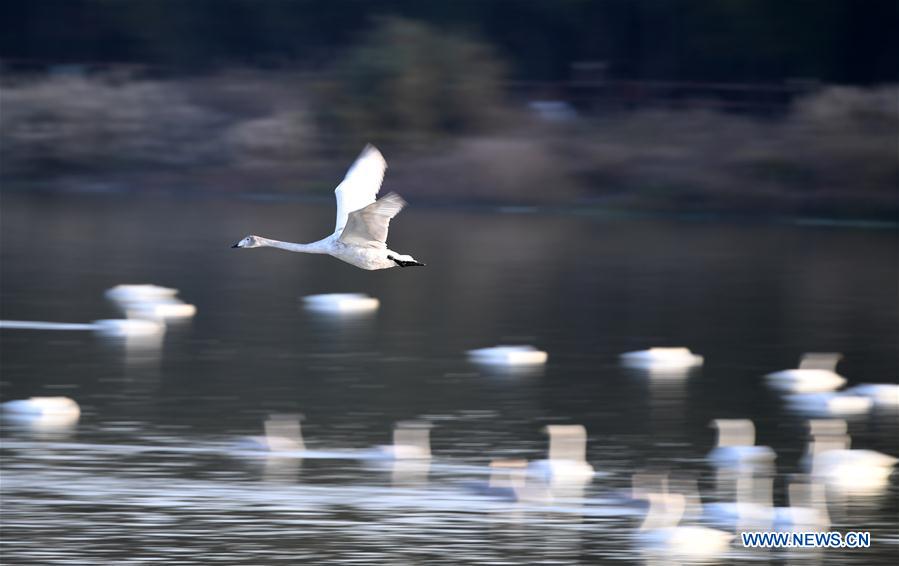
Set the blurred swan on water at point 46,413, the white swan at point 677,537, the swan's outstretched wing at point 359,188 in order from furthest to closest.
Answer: the blurred swan on water at point 46,413
the swan's outstretched wing at point 359,188
the white swan at point 677,537

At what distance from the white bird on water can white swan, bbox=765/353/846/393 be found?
9625mm

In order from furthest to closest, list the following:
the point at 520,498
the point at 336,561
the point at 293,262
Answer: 1. the point at 293,262
2. the point at 520,498
3. the point at 336,561

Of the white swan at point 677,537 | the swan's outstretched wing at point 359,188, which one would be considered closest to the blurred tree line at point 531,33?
the white swan at point 677,537

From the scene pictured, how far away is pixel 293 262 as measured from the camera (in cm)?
3922

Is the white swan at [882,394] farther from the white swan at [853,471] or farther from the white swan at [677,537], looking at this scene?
the white swan at [677,537]

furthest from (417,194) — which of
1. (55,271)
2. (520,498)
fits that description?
(520,498)

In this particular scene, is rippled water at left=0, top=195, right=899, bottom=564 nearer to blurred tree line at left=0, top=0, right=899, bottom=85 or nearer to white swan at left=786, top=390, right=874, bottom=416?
white swan at left=786, top=390, right=874, bottom=416

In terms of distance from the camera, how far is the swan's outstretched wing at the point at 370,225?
615 inches

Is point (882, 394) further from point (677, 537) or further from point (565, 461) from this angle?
point (677, 537)

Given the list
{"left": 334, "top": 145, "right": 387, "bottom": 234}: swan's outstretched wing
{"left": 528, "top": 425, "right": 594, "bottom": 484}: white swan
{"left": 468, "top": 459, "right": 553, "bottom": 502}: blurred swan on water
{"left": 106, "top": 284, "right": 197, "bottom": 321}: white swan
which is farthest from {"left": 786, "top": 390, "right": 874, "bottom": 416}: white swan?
{"left": 106, "top": 284, "right": 197, "bottom": 321}: white swan

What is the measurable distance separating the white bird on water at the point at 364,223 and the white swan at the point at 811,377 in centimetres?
963

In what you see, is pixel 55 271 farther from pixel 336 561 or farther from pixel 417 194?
pixel 336 561

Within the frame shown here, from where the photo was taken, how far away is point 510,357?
85.0 ft

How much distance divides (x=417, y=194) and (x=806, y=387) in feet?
82.4
